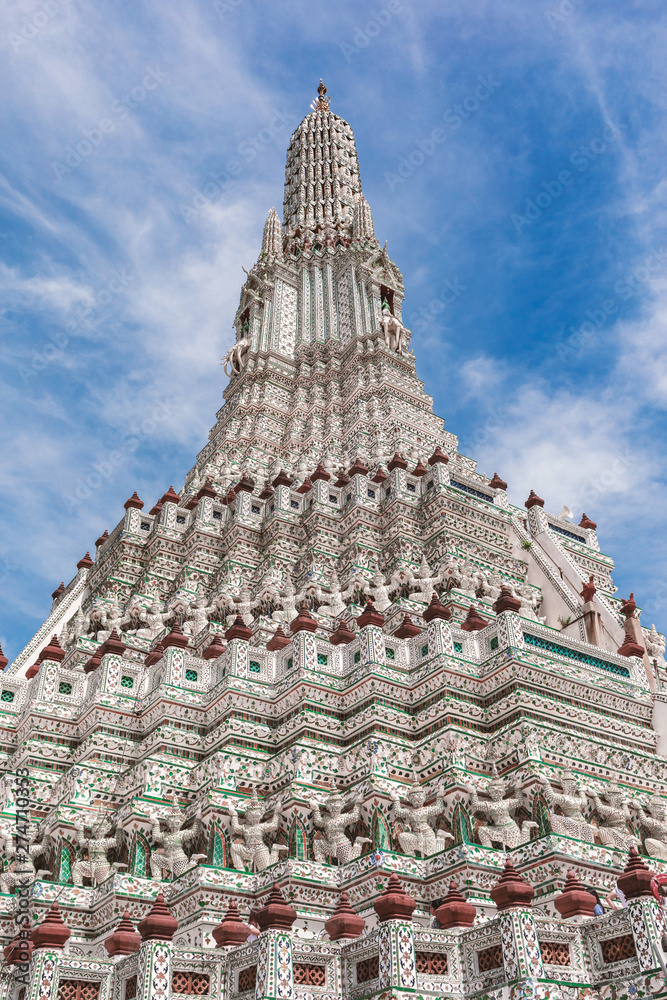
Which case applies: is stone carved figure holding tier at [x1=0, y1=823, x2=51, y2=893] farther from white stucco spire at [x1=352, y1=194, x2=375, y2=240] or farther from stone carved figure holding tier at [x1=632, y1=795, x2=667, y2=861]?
white stucco spire at [x1=352, y1=194, x2=375, y2=240]

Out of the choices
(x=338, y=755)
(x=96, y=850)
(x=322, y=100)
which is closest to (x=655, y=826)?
(x=338, y=755)

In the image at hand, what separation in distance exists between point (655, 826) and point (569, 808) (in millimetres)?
1802

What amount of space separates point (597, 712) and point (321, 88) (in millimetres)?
51338

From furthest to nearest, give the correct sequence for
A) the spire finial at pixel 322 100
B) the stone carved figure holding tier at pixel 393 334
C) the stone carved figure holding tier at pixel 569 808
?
1. the spire finial at pixel 322 100
2. the stone carved figure holding tier at pixel 393 334
3. the stone carved figure holding tier at pixel 569 808

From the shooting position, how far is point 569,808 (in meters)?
13.9

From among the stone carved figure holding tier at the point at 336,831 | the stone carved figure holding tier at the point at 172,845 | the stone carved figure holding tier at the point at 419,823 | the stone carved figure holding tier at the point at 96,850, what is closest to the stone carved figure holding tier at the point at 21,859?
the stone carved figure holding tier at the point at 96,850

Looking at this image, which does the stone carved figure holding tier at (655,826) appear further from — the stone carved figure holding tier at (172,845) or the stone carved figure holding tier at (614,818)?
the stone carved figure holding tier at (172,845)

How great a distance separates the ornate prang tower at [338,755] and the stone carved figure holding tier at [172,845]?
4 cm

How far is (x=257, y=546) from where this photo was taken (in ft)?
84.0

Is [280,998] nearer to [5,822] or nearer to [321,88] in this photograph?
[5,822]

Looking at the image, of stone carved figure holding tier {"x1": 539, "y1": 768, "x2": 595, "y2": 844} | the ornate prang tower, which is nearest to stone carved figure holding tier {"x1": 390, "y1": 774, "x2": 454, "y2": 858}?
the ornate prang tower

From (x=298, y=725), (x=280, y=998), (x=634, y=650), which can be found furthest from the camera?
(x=634, y=650)

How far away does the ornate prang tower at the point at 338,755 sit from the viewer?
10.1 meters

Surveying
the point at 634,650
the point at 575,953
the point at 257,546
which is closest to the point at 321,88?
the point at 257,546
